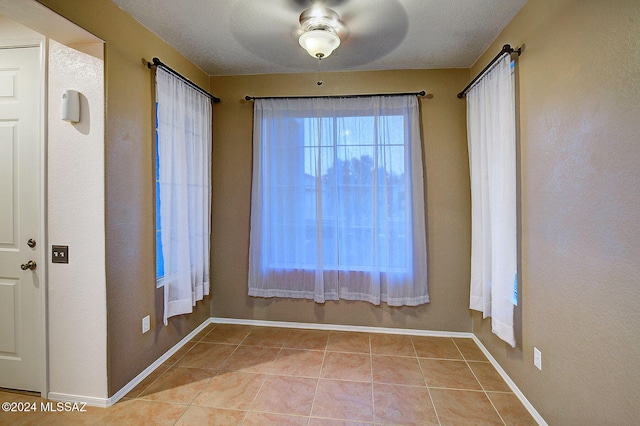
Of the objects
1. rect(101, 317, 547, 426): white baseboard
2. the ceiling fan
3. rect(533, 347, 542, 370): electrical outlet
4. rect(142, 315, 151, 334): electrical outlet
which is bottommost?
rect(101, 317, 547, 426): white baseboard

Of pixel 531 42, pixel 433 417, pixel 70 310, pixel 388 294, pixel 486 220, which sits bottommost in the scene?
pixel 433 417

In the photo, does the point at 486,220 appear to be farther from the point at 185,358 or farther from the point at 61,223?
the point at 61,223

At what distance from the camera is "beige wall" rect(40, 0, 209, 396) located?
1.94 meters

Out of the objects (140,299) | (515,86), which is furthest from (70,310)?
(515,86)

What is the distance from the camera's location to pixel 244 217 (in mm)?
3209

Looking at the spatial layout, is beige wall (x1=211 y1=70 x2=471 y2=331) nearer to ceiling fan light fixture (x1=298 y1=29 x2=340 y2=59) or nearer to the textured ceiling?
the textured ceiling

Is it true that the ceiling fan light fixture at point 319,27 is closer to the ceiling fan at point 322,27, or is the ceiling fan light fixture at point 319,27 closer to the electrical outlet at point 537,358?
the ceiling fan at point 322,27

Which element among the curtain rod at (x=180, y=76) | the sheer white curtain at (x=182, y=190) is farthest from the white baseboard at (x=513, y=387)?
the curtain rod at (x=180, y=76)

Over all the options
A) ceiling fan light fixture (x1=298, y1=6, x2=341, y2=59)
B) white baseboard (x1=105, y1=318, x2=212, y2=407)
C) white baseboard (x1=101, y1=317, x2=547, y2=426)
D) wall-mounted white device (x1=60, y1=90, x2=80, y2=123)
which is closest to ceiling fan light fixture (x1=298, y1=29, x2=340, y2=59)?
ceiling fan light fixture (x1=298, y1=6, x2=341, y2=59)

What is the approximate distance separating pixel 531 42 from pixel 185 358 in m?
3.56

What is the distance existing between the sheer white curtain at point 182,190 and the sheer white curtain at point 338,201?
0.51m

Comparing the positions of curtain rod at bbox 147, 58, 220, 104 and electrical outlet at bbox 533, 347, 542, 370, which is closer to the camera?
electrical outlet at bbox 533, 347, 542, 370

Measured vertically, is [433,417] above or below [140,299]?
below

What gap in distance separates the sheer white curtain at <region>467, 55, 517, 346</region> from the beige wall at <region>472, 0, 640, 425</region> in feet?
0.25
